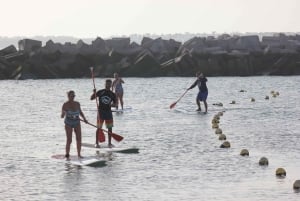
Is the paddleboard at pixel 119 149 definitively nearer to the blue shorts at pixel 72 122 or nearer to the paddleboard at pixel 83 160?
the paddleboard at pixel 83 160

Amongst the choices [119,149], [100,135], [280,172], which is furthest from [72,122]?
[280,172]

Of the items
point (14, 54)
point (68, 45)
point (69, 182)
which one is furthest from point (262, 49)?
point (69, 182)

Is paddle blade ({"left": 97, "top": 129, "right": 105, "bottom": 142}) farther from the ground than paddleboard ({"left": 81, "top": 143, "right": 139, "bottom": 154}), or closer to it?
farther from the ground

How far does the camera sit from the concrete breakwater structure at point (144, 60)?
85.8 m

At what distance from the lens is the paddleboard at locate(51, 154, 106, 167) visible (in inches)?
887

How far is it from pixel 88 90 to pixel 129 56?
71.9 feet

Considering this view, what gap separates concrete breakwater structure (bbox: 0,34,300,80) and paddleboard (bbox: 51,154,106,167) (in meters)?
61.1

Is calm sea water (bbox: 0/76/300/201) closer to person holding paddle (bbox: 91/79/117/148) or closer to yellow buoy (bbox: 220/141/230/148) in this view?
yellow buoy (bbox: 220/141/230/148)

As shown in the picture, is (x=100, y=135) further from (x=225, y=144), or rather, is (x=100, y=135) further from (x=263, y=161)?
(x=263, y=161)

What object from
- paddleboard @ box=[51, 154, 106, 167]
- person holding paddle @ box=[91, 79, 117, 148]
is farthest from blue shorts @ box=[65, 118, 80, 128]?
person holding paddle @ box=[91, 79, 117, 148]

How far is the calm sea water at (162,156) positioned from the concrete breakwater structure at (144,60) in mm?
35270

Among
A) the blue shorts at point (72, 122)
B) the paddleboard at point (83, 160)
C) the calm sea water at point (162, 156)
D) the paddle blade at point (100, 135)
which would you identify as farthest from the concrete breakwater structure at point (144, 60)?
the blue shorts at point (72, 122)

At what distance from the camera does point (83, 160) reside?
22.9m

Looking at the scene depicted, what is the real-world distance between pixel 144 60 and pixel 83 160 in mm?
64324
